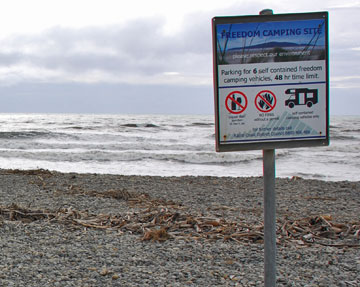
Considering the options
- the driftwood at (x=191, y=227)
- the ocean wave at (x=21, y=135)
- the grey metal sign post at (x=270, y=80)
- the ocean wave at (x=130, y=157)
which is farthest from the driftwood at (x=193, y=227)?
the ocean wave at (x=21, y=135)

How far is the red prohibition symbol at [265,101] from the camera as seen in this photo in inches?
89.9

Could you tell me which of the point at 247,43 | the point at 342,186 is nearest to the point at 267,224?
the point at 247,43

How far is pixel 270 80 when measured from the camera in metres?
2.27

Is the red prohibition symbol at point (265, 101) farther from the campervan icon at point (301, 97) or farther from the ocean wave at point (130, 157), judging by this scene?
the ocean wave at point (130, 157)

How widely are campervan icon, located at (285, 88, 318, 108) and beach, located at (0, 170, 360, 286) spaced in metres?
1.72

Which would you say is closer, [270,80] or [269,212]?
[270,80]

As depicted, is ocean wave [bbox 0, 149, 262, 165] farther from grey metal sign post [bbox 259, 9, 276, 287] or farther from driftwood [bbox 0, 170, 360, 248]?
grey metal sign post [bbox 259, 9, 276, 287]

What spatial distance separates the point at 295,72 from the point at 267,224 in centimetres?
91

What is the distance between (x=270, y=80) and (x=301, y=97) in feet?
0.69

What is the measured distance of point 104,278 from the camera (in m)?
3.41

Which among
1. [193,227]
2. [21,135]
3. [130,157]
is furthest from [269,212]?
[21,135]

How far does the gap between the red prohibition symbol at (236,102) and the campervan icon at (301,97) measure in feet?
0.80

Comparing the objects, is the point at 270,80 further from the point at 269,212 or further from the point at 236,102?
the point at 269,212

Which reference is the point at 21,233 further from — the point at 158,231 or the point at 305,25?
the point at 305,25
